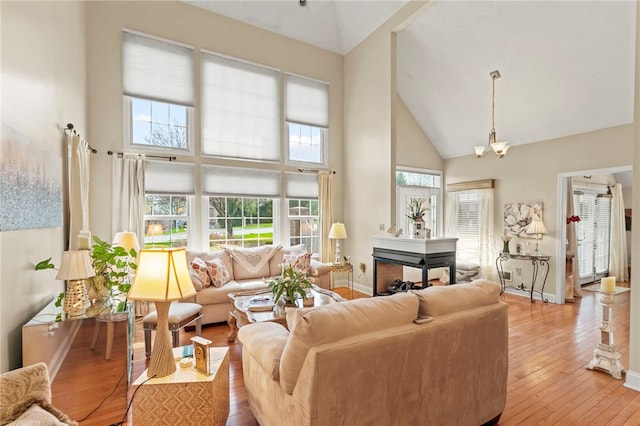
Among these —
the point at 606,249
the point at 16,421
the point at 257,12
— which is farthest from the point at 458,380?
the point at 606,249

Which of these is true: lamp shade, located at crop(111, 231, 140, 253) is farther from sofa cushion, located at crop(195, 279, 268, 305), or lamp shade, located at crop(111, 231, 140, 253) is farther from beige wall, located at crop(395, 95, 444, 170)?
beige wall, located at crop(395, 95, 444, 170)

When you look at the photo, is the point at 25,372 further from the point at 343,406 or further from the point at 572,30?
the point at 572,30

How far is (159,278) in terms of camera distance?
1.69 metres

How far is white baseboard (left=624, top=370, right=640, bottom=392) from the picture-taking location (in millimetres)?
2469

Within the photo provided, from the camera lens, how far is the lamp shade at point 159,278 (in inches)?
65.7

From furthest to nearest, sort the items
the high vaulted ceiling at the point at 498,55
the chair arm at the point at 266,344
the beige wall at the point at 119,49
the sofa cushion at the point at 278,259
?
the sofa cushion at the point at 278,259
the beige wall at the point at 119,49
the high vaulted ceiling at the point at 498,55
the chair arm at the point at 266,344

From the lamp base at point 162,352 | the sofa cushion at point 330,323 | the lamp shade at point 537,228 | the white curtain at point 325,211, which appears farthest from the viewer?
the white curtain at point 325,211

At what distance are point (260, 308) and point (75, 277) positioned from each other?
152 cm

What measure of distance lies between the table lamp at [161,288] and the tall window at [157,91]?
347 centimetres

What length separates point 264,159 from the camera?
212 inches

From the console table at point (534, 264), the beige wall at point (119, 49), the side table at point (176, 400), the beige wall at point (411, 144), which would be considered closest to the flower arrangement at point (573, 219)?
the console table at point (534, 264)

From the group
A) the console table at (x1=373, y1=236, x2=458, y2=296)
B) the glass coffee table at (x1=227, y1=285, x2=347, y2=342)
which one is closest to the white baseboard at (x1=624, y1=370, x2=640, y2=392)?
the console table at (x1=373, y1=236, x2=458, y2=296)

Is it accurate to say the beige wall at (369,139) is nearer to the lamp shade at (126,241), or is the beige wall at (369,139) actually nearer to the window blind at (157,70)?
the window blind at (157,70)

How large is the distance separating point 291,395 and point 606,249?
8461 mm
